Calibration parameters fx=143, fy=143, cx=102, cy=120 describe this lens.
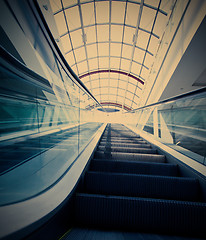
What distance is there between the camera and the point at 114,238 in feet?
3.66

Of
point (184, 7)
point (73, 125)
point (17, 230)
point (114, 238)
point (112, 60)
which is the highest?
point (112, 60)

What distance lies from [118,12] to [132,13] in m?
1.21

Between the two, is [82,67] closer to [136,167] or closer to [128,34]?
[128,34]

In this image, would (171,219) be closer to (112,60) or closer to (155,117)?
(155,117)

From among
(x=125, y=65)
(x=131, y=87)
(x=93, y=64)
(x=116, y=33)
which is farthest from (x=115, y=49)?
(x=131, y=87)

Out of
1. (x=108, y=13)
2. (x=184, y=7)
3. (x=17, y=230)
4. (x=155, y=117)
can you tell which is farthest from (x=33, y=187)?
(x=108, y=13)

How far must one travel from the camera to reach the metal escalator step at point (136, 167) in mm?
2107

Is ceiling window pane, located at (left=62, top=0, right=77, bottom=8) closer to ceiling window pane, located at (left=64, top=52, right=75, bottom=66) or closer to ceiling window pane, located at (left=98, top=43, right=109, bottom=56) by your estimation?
ceiling window pane, located at (left=64, top=52, right=75, bottom=66)

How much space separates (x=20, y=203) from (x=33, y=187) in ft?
0.63

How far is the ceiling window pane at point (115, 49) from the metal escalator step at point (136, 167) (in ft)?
53.7

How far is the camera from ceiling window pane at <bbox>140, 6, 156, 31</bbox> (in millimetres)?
11117

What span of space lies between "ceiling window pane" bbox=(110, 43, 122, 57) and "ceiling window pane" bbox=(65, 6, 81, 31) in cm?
466

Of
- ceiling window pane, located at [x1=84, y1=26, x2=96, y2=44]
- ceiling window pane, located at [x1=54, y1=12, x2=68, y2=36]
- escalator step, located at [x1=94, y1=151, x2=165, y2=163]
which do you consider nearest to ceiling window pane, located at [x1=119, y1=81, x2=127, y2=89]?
ceiling window pane, located at [x1=84, y1=26, x2=96, y2=44]

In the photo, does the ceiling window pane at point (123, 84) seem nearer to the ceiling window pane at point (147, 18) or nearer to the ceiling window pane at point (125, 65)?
the ceiling window pane at point (125, 65)
